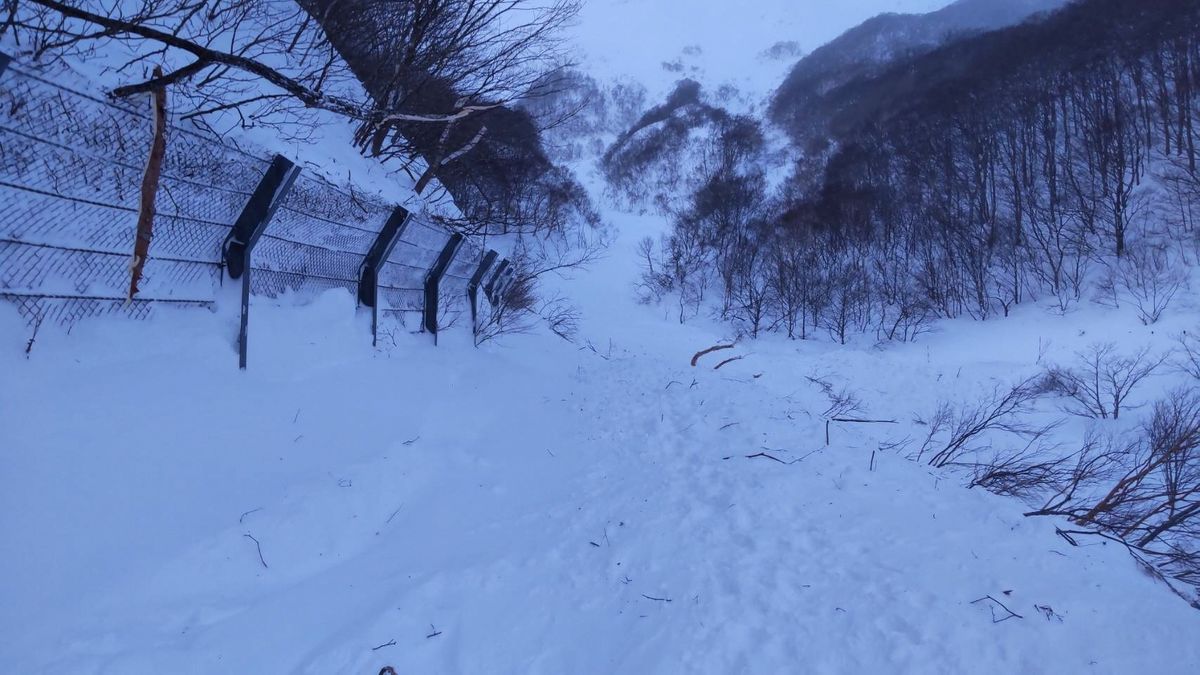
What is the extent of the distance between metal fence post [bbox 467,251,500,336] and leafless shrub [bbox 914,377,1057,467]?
6647 mm

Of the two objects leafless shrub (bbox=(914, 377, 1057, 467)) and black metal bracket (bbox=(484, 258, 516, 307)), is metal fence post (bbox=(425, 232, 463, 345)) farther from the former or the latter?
leafless shrub (bbox=(914, 377, 1057, 467))

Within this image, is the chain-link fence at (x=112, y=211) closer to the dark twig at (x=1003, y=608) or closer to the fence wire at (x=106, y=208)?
the fence wire at (x=106, y=208)

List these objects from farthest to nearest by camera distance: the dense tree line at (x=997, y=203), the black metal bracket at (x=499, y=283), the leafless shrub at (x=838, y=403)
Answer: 1. the dense tree line at (x=997, y=203)
2. the black metal bracket at (x=499, y=283)
3. the leafless shrub at (x=838, y=403)

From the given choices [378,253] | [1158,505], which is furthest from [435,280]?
[1158,505]

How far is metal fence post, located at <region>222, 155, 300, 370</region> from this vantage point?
10.8 ft

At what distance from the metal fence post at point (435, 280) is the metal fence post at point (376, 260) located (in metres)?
1.31

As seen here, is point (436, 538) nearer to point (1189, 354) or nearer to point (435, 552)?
point (435, 552)

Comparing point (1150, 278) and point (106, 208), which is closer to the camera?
point (106, 208)

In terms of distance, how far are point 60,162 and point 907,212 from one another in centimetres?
3615

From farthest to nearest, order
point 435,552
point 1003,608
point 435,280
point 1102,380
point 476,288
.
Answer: point 1102,380 → point 476,288 → point 435,280 → point 435,552 → point 1003,608

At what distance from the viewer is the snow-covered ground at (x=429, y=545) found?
82.7 inches

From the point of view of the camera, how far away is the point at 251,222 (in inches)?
131

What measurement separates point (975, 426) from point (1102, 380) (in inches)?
318

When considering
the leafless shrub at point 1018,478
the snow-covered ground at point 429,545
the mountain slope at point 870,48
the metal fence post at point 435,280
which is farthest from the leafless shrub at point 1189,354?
the mountain slope at point 870,48
